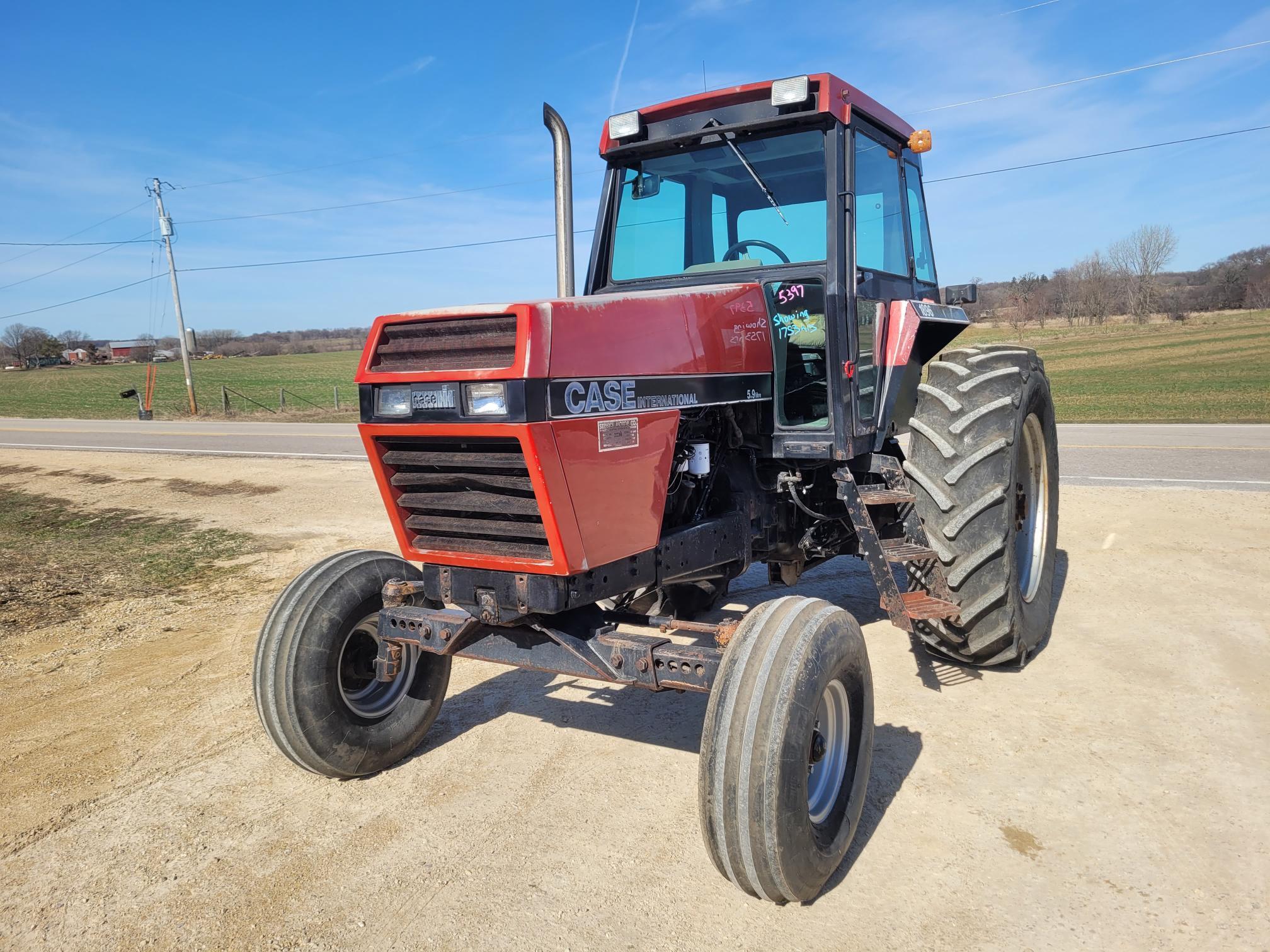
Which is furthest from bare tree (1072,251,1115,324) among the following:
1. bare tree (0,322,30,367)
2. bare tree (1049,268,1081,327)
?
bare tree (0,322,30,367)

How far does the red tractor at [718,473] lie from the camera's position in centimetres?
276

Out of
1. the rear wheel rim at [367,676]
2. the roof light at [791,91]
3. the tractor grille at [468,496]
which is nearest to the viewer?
the tractor grille at [468,496]

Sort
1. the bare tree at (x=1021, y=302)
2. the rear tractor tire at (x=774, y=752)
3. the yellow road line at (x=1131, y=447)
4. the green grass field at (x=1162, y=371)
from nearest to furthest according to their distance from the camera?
1. the rear tractor tire at (x=774, y=752)
2. the yellow road line at (x=1131, y=447)
3. the green grass field at (x=1162, y=371)
4. the bare tree at (x=1021, y=302)

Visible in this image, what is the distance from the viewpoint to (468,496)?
307 centimetres

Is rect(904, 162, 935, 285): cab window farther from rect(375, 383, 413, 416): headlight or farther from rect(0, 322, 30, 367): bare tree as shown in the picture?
rect(0, 322, 30, 367): bare tree

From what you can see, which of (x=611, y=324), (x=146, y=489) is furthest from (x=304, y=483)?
(x=611, y=324)

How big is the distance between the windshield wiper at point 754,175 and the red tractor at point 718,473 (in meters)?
0.02

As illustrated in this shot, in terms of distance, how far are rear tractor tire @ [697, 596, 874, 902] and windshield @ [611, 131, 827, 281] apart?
2077 millimetres

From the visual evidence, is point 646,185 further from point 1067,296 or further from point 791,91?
point 1067,296

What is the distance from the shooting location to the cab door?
4227mm

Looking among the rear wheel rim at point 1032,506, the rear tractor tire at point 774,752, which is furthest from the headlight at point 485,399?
the rear wheel rim at point 1032,506

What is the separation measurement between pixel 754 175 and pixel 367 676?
9.49ft

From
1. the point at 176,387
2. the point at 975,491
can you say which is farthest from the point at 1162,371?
the point at 176,387

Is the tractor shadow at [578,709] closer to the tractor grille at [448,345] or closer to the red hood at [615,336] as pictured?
the red hood at [615,336]
